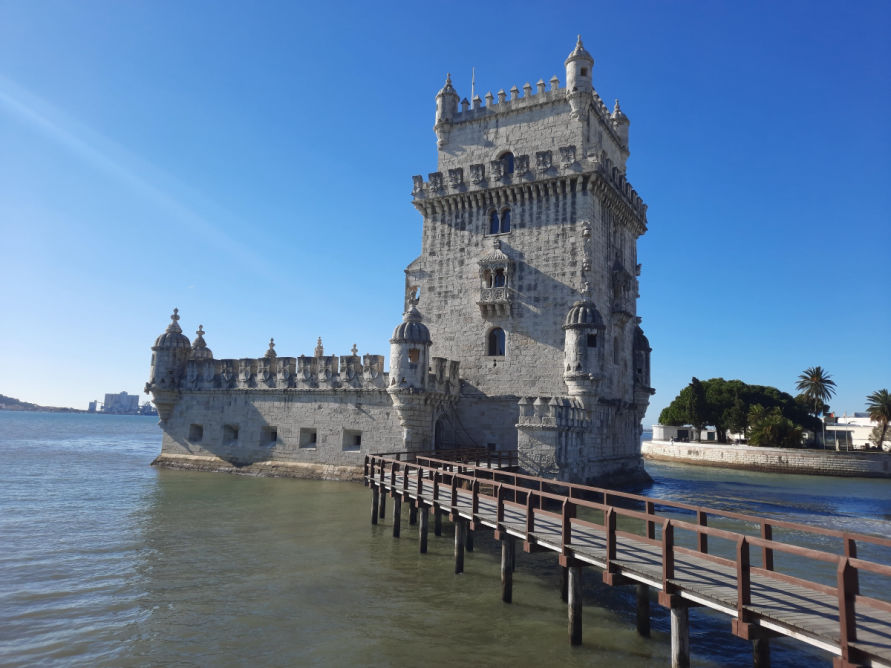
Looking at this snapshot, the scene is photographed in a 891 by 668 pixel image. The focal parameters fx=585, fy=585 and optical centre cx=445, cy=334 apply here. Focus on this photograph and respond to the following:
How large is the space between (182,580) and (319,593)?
3.39 meters

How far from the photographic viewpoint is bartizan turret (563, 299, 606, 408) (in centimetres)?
2609

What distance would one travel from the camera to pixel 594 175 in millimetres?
27828

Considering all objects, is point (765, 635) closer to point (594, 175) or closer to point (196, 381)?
point (594, 175)

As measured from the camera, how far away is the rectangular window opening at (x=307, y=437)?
30.9 m

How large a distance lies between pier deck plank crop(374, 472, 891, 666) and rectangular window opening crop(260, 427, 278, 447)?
21.0 metres

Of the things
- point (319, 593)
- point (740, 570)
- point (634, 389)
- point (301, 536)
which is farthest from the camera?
point (634, 389)

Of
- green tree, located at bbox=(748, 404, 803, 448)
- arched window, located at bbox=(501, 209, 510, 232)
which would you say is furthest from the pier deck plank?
green tree, located at bbox=(748, 404, 803, 448)

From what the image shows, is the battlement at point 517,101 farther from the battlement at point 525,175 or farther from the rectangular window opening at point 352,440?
the rectangular window opening at point 352,440

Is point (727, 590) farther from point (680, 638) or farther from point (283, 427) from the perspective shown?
point (283, 427)

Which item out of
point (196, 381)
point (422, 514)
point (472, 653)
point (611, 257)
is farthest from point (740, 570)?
point (196, 381)

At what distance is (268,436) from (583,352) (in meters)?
17.8

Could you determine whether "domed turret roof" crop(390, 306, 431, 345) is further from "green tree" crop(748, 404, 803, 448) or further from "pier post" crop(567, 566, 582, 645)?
"green tree" crop(748, 404, 803, 448)

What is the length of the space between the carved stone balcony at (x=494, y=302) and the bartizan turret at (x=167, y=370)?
18686 millimetres

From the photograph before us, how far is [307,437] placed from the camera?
31.1 m
